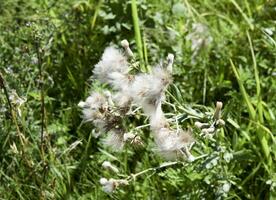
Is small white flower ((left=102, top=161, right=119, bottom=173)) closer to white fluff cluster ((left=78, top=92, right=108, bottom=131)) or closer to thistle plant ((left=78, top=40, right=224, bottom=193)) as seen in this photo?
thistle plant ((left=78, top=40, right=224, bottom=193))

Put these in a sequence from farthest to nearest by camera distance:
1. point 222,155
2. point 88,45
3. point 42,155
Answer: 1. point 88,45
2. point 42,155
3. point 222,155

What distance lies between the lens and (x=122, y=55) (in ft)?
5.82

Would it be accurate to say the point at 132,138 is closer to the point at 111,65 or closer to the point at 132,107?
the point at 132,107

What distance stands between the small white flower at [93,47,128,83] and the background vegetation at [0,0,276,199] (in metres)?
0.15

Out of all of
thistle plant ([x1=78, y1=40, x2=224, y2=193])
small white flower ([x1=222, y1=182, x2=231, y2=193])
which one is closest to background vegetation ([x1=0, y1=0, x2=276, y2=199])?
small white flower ([x1=222, y1=182, x2=231, y2=193])

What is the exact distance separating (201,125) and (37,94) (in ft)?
2.93

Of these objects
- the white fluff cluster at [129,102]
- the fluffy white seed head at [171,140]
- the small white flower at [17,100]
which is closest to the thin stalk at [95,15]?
the small white flower at [17,100]

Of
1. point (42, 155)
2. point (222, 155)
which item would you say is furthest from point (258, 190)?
point (42, 155)

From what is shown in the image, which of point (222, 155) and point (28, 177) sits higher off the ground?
point (222, 155)

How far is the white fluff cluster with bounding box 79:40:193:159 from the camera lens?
5.35 ft

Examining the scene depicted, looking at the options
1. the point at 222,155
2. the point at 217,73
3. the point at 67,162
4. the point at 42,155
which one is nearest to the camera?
the point at 222,155

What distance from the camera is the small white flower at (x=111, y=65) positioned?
1754 millimetres

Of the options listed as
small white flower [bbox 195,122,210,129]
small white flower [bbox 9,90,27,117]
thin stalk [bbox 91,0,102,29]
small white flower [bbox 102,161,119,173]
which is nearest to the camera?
small white flower [bbox 195,122,210,129]

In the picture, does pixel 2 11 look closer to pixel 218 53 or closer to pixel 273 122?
pixel 218 53
